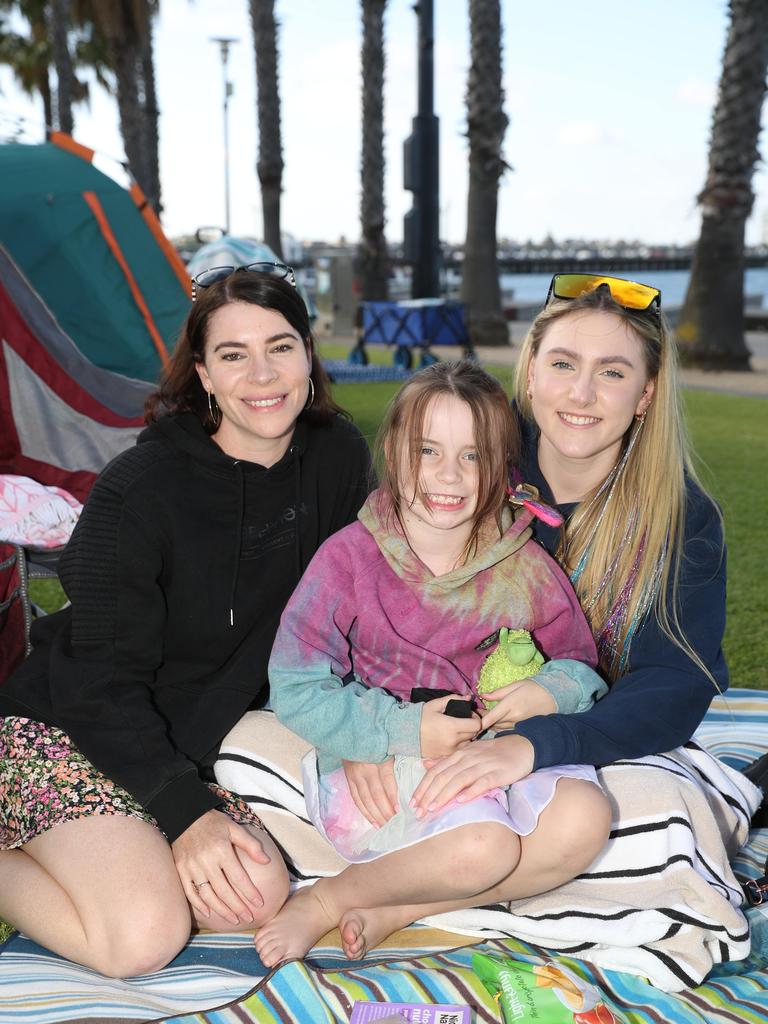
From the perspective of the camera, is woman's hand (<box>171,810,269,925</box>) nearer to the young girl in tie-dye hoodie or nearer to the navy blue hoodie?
the young girl in tie-dye hoodie

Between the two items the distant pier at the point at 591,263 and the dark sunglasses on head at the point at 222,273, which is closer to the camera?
the dark sunglasses on head at the point at 222,273

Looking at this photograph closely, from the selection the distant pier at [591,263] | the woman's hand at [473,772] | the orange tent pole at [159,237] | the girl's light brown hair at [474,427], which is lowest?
the woman's hand at [473,772]

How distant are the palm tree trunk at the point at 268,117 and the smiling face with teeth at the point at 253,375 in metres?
14.9

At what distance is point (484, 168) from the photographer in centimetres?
1457

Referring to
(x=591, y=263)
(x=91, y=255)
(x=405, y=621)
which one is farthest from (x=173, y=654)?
(x=591, y=263)

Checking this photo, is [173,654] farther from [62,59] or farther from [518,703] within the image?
[62,59]

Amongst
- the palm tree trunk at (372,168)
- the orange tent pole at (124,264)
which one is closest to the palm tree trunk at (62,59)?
the palm tree trunk at (372,168)

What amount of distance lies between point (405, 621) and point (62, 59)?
21563 mm

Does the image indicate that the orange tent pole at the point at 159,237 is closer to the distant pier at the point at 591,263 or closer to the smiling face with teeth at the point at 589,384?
the smiling face with teeth at the point at 589,384

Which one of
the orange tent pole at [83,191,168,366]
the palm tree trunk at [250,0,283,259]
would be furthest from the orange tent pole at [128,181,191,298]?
the palm tree trunk at [250,0,283,259]

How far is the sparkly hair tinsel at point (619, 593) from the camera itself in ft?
8.29

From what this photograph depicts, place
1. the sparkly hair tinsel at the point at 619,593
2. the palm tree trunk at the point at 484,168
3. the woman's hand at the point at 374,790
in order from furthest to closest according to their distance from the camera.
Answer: the palm tree trunk at the point at 484,168, the sparkly hair tinsel at the point at 619,593, the woman's hand at the point at 374,790

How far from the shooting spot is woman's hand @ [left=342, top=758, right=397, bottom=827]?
2.27 metres

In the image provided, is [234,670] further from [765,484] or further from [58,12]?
[58,12]
